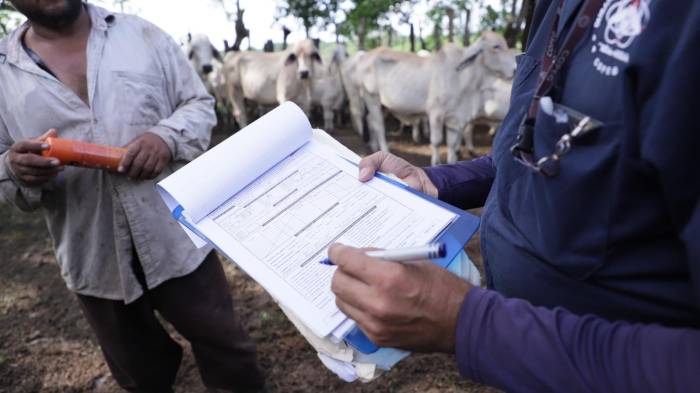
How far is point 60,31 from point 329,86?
28.7ft

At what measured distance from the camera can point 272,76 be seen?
9.86 m

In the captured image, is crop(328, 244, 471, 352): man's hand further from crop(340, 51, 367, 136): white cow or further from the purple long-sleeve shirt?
crop(340, 51, 367, 136): white cow

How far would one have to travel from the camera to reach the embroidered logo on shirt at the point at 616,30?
635 millimetres

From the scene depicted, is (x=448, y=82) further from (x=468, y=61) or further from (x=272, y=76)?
(x=272, y=76)

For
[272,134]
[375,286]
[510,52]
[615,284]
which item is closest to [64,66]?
[272,134]

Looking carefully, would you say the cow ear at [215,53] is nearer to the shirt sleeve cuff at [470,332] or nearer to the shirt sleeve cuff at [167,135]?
the shirt sleeve cuff at [167,135]

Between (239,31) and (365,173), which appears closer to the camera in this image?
(365,173)

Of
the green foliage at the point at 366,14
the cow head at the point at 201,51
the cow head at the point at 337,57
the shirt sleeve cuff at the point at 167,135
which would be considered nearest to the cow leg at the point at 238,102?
the cow head at the point at 201,51

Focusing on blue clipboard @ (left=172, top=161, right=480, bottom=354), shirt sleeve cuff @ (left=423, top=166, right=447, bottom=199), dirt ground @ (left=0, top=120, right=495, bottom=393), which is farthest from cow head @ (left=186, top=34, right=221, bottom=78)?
blue clipboard @ (left=172, top=161, right=480, bottom=354)

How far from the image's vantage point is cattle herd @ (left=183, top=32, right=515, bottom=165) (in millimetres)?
6949

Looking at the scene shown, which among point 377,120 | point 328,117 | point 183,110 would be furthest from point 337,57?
point 183,110

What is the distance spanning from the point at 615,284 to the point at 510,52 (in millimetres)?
7114

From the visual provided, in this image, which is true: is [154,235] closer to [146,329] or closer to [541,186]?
[146,329]

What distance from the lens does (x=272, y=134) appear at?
1147 millimetres
